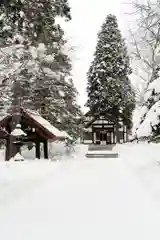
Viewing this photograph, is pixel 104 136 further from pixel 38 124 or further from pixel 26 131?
pixel 38 124

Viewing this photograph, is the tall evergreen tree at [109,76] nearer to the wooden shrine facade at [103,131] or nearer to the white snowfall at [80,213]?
the wooden shrine facade at [103,131]

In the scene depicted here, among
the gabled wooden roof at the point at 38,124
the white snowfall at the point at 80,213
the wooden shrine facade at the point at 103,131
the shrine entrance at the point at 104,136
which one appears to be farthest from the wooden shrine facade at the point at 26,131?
the shrine entrance at the point at 104,136

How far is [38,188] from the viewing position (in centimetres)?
1222

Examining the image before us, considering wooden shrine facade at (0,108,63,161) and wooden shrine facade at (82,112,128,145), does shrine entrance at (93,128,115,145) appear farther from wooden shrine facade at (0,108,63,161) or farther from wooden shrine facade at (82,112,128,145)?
wooden shrine facade at (0,108,63,161)

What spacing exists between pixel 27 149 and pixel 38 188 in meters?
22.3

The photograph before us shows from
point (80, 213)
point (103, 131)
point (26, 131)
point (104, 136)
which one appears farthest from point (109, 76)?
point (80, 213)

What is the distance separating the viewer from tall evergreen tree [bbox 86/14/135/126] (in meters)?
53.2

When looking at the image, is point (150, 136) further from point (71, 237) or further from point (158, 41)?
point (71, 237)

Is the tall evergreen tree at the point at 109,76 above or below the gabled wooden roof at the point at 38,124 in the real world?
above

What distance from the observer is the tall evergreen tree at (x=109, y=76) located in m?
53.2

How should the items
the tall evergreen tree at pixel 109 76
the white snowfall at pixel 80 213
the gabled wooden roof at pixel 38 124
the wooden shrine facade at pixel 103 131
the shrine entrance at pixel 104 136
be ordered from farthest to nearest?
the shrine entrance at pixel 104 136, the wooden shrine facade at pixel 103 131, the tall evergreen tree at pixel 109 76, the gabled wooden roof at pixel 38 124, the white snowfall at pixel 80 213

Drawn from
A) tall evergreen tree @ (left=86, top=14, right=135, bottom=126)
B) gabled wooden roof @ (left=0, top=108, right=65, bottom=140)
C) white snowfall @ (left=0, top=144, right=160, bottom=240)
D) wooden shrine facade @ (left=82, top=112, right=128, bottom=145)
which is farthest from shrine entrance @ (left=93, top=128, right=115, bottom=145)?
white snowfall @ (left=0, top=144, right=160, bottom=240)

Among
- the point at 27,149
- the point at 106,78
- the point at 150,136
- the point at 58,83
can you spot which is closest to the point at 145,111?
the point at 150,136

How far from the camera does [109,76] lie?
54.1 meters
